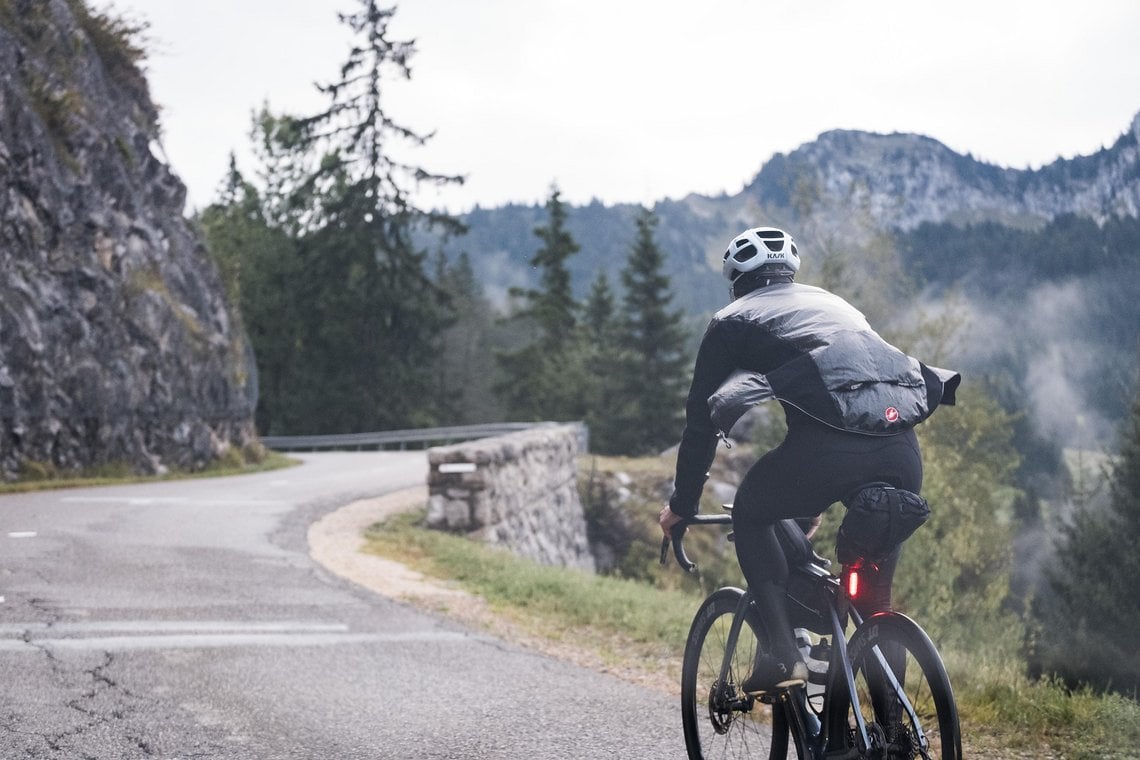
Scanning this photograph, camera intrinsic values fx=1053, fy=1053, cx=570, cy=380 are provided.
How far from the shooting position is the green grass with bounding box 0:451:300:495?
1492 centimetres

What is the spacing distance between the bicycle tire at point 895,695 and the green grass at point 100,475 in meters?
13.8

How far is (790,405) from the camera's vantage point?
334 centimetres

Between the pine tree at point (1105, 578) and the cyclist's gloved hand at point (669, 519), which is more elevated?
the cyclist's gloved hand at point (669, 519)

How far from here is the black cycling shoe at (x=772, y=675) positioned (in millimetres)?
3479

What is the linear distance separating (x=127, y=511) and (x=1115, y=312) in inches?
2987

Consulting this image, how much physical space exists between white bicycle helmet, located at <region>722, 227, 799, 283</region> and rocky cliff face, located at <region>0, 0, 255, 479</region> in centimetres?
1406

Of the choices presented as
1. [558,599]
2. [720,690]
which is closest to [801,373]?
[720,690]

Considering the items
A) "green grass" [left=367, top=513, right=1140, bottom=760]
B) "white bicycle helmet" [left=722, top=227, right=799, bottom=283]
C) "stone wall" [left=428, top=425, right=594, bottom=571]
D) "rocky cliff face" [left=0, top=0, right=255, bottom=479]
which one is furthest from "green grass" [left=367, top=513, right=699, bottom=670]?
"rocky cliff face" [left=0, top=0, right=255, bottom=479]

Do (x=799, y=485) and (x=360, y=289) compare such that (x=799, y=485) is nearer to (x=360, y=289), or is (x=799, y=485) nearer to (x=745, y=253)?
(x=745, y=253)

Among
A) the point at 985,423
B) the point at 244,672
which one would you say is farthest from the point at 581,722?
the point at 985,423

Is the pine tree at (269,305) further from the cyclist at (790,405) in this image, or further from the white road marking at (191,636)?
the cyclist at (790,405)

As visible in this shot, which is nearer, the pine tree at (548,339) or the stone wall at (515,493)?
the stone wall at (515,493)

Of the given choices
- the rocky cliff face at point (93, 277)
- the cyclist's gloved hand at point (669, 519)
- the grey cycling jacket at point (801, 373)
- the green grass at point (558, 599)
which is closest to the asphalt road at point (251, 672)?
the green grass at point (558, 599)

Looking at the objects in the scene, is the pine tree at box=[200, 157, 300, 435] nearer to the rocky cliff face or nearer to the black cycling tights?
the rocky cliff face
